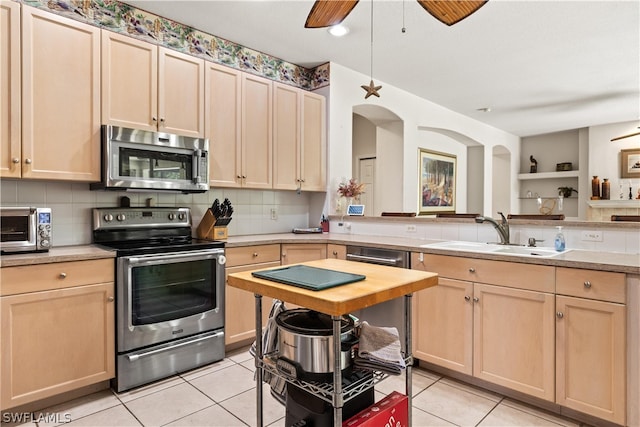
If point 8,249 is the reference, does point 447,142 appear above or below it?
above

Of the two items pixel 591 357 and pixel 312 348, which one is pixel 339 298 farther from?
pixel 591 357

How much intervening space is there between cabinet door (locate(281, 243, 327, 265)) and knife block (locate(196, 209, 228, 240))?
534 mm

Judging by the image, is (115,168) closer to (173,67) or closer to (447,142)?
(173,67)

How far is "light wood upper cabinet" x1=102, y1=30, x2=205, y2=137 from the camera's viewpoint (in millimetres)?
2537

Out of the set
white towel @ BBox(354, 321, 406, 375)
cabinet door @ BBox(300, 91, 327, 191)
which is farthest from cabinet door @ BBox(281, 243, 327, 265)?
white towel @ BBox(354, 321, 406, 375)

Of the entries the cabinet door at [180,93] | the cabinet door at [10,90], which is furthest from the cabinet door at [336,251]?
the cabinet door at [10,90]

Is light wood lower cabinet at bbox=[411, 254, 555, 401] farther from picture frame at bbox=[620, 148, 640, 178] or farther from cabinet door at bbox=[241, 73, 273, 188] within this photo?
picture frame at bbox=[620, 148, 640, 178]

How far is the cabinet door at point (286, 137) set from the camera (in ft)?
11.6

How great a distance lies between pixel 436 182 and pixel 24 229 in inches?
222

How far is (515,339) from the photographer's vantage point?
218 cm

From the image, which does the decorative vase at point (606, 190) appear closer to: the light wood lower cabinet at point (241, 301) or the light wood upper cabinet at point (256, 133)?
the light wood upper cabinet at point (256, 133)

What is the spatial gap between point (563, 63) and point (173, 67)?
392cm

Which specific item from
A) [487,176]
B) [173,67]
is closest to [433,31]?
[173,67]

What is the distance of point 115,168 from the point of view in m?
2.46
